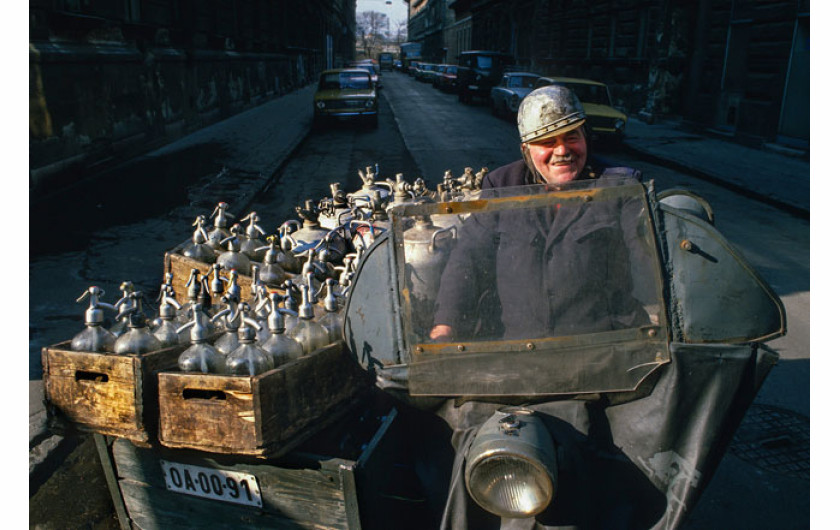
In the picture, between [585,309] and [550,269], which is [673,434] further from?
[550,269]

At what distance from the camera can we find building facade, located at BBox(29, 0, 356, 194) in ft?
30.2

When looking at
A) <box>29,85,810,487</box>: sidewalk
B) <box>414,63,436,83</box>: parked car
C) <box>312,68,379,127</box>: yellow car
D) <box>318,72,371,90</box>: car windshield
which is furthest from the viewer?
<box>414,63,436,83</box>: parked car

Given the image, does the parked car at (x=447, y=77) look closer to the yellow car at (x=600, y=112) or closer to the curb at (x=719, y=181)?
the yellow car at (x=600, y=112)

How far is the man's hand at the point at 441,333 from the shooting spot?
2082 millimetres

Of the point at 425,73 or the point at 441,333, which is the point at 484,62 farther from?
the point at 441,333

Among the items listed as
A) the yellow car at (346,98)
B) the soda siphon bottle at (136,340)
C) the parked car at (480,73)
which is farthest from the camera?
the parked car at (480,73)

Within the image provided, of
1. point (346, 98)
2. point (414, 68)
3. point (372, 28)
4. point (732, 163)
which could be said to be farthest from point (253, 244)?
point (372, 28)

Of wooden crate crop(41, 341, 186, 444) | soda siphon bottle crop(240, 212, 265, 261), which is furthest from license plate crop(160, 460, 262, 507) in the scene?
soda siphon bottle crop(240, 212, 265, 261)

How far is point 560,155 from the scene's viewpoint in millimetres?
2900

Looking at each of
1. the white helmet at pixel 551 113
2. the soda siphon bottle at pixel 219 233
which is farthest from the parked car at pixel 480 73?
the white helmet at pixel 551 113

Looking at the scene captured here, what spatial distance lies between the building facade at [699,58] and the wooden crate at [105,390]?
630 inches

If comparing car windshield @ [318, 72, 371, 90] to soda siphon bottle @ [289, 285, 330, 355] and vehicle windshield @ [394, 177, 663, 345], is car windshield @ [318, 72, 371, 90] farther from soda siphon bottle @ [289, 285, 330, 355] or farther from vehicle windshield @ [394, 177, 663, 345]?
vehicle windshield @ [394, 177, 663, 345]

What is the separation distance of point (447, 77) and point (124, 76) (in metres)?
25.8

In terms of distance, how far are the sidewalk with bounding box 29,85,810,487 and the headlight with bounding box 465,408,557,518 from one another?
8.16 meters
